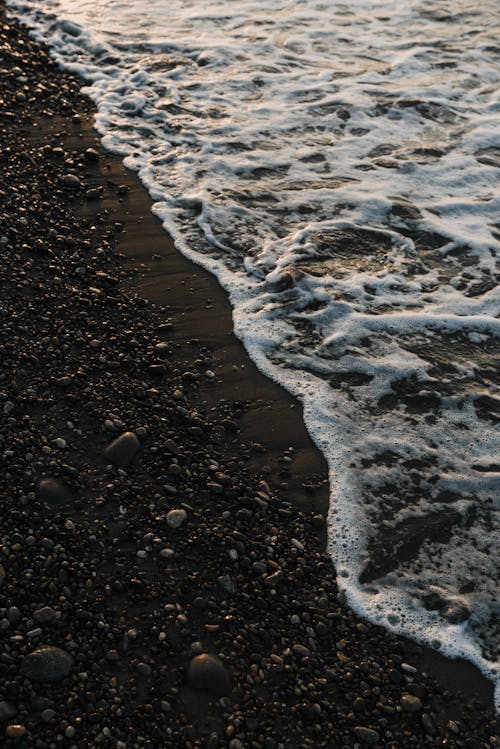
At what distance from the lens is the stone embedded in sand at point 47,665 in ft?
10.6

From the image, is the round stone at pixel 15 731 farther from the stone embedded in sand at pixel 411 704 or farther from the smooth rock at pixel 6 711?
the stone embedded in sand at pixel 411 704

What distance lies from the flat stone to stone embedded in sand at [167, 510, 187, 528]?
133 centimetres

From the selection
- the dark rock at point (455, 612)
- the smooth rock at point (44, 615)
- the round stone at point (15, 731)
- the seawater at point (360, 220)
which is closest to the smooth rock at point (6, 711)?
the round stone at point (15, 731)

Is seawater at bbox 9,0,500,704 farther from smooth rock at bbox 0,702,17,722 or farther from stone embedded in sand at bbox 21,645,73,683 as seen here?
smooth rock at bbox 0,702,17,722

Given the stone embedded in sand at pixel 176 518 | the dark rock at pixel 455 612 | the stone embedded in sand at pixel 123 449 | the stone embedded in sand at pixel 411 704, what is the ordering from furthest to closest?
the stone embedded in sand at pixel 123 449
the stone embedded in sand at pixel 176 518
the dark rock at pixel 455 612
the stone embedded in sand at pixel 411 704

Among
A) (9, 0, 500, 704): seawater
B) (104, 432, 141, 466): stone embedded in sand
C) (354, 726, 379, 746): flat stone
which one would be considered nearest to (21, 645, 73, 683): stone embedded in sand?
(104, 432, 141, 466): stone embedded in sand

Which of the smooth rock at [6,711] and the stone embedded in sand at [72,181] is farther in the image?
the stone embedded in sand at [72,181]

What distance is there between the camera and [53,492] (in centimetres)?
401

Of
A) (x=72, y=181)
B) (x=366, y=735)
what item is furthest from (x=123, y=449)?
(x=72, y=181)

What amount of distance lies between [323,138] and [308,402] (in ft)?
12.8

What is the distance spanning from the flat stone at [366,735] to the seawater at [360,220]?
1.82ft

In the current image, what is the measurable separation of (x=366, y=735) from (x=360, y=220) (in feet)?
14.5

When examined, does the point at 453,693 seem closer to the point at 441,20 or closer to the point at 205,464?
the point at 205,464

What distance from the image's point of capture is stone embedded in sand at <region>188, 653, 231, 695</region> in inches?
131
